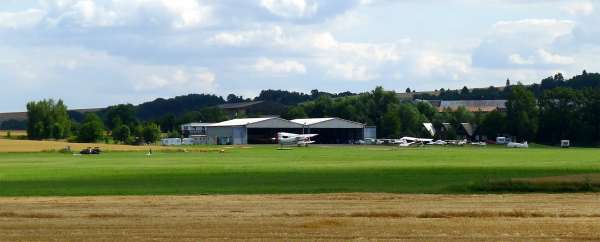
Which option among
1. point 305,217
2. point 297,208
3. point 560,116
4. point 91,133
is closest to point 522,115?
point 560,116

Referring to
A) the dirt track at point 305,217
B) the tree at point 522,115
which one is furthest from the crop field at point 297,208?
the tree at point 522,115

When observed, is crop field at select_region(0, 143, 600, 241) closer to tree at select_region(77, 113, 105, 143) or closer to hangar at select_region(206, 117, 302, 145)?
tree at select_region(77, 113, 105, 143)

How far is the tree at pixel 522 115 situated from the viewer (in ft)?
630

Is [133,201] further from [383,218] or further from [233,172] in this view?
[233,172]

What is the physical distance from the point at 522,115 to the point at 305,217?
168 metres

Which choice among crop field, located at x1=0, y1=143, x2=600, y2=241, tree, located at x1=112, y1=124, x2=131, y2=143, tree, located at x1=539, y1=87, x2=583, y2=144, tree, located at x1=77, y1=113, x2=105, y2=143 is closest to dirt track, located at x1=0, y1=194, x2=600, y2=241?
crop field, located at x1=0, y1=143, x2=600, y2=241

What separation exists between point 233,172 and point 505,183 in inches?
893

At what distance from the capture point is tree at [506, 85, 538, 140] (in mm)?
191875

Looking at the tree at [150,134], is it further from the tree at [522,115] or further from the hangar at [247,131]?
the tree at [522,115]

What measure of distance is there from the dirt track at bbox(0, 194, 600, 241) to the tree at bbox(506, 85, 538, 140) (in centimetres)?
15595

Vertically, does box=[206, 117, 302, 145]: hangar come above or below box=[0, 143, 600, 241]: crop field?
above

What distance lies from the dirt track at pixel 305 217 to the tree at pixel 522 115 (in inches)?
6140

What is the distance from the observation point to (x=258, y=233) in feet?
80.9

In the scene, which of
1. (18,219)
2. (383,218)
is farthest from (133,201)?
(383,218)
